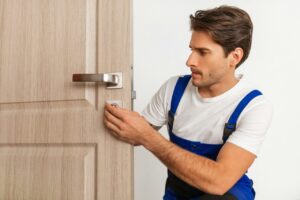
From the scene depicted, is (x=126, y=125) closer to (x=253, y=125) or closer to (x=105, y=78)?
(x=105, y=78)

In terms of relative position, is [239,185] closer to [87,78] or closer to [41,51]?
[87,78]

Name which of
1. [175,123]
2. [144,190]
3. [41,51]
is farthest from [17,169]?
[144,190]

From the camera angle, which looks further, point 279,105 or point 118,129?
point 279,105

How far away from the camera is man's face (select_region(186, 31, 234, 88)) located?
114 centimetres

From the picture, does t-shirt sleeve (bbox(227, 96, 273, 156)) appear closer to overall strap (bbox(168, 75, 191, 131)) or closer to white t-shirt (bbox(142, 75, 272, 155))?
white t-shirt (bbox(142, 75, 272, 155))

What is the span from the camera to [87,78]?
942 millimetres

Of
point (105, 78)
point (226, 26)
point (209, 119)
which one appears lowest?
point (209, 119)

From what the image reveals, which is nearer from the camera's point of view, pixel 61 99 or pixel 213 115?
pixel 61 99

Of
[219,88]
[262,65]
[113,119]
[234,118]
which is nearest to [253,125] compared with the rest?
[234,118]

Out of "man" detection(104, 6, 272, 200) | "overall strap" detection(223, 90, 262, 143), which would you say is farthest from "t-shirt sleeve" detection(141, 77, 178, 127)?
"overall strap" detection(223, 90, 262, 143)

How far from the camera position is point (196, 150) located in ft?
3.78

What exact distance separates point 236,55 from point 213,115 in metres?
0.22

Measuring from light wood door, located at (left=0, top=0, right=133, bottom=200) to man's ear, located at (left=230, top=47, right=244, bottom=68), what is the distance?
41cm

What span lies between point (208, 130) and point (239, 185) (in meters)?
0.19
